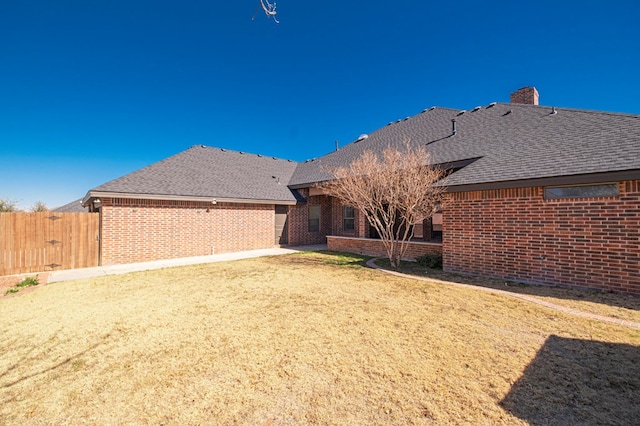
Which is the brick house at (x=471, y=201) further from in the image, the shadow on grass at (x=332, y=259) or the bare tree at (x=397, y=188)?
the shadow on grass at (x=332, y=259)

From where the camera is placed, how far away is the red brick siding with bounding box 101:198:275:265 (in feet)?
35.3

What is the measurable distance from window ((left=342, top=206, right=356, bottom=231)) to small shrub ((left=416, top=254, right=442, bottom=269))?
642 centimetres

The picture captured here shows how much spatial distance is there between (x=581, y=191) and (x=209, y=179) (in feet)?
46.2

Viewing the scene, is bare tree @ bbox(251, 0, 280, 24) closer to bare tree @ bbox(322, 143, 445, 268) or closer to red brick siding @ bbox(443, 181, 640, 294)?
bare tree @ bbox(322, 143, 445, 268)

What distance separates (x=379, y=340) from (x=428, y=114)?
48.0 feet

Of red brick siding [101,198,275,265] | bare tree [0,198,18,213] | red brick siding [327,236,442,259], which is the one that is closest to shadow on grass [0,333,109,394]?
red brick siding [101,198,275,265]

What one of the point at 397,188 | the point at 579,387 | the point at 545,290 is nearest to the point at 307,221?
the point at 397,188

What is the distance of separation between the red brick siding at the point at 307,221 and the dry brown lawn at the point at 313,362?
10.4 meters

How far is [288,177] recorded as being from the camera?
18734 mm

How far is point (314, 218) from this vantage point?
56.7ft

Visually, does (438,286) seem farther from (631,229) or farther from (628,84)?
(628,84)

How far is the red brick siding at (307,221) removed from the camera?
54.2ft

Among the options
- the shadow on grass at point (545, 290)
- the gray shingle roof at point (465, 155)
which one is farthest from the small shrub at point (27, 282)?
the shadow on grass at point (545, 290)

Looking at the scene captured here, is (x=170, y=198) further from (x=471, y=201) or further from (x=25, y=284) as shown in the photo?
(x=471, y=201)
